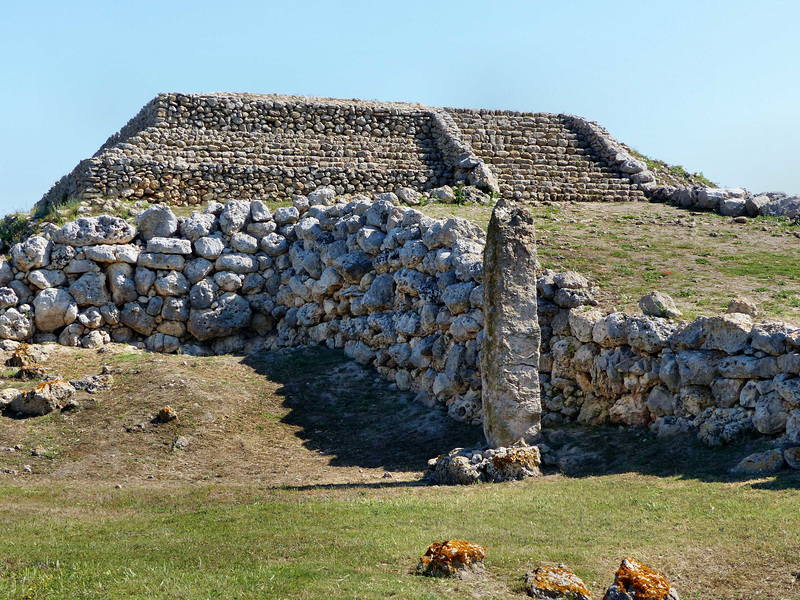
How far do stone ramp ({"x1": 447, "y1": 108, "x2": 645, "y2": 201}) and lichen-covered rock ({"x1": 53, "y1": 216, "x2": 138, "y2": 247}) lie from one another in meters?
11.3

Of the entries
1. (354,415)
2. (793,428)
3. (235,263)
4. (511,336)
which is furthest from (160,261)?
(793,428)

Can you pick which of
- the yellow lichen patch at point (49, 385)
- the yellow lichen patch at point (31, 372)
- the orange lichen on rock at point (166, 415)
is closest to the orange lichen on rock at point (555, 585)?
the orange lichen on rock at point (166, 415)

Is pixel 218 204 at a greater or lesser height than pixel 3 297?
greater

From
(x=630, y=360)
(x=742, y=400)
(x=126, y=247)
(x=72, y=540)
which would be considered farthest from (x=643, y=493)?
A: (x=126, y=247)

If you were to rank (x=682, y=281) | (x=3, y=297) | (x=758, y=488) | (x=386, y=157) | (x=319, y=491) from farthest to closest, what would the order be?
1. (x=386, y=157)
2. (x=3, y=297)
3. (x=682, y=281)
4. (x=319, y=491)
5. (x=758, y=488)

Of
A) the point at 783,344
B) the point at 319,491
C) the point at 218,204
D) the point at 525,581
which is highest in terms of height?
the point at 218,204

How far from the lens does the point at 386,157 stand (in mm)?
28312

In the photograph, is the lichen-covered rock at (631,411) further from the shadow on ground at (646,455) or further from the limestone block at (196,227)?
the limestone block at (196,227)

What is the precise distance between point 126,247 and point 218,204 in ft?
9.43

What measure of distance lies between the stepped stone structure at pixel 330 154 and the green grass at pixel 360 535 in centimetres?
1396

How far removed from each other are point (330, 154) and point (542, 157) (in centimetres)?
735

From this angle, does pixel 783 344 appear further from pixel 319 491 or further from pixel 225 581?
pixel 225 581

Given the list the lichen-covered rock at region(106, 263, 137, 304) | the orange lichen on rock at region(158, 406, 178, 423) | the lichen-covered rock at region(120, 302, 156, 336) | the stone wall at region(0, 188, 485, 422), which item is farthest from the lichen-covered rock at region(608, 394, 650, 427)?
the lichen-covered rock at region(106, 263, 137, 304)

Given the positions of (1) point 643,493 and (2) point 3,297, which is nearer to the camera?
(1) point 643,493
